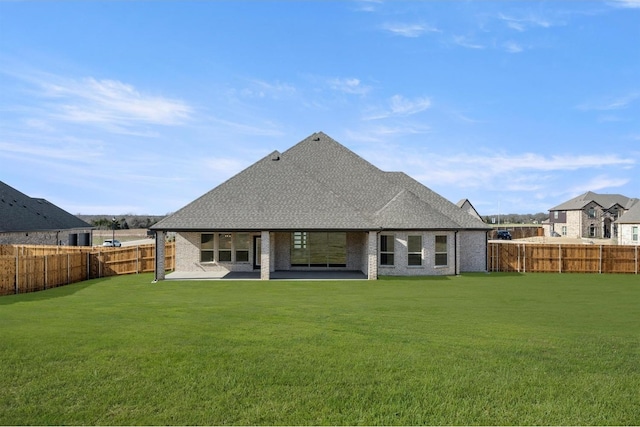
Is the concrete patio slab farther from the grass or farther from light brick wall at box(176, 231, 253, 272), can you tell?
the grass

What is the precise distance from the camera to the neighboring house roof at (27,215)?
129ft

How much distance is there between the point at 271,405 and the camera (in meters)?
6.95

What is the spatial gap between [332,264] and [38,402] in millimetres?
21554

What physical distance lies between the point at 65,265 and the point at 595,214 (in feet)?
253

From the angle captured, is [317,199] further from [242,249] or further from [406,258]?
[406,258]

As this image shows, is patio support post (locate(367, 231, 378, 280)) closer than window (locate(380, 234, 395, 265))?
Yes

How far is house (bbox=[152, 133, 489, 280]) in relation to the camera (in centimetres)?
2436

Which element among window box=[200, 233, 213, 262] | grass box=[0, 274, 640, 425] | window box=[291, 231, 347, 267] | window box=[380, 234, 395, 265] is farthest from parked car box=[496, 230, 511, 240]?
grass box=[0, 274, 640, 425]

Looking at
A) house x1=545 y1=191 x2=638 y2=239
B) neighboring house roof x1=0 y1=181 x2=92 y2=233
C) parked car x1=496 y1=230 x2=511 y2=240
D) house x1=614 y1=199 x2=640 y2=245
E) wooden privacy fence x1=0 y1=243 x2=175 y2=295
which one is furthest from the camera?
house x1=545 y1=191 x2=638 y2=239

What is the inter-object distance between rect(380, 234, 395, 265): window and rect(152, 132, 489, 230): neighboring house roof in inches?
40.6

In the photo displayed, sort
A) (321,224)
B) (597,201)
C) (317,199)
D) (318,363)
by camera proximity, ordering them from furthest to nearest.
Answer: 1. (597,201)
2. (317,199)
3. (321,224)
4. (318,363)

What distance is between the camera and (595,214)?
74125mm

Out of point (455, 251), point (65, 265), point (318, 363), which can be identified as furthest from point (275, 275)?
point (318, 363)

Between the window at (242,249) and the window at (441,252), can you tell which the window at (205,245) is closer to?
the window at (242,249)
